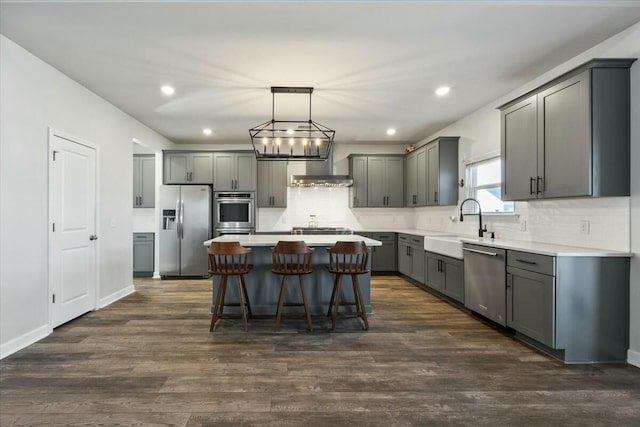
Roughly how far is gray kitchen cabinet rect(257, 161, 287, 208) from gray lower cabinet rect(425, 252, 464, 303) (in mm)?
3091

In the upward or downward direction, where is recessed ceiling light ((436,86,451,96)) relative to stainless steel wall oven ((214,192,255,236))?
upward

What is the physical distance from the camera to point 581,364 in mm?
2770

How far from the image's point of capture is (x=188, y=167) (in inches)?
264

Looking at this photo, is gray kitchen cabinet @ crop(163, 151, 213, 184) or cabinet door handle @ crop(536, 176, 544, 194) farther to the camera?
gray kitchen cabinet @ crop(163, 151, 213, 184)

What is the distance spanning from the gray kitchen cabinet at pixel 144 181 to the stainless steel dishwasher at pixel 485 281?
5.67 m

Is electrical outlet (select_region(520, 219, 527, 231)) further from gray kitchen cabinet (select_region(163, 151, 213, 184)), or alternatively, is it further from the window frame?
gray kitchen cabinet (select_region(163, 151, 213, 184))

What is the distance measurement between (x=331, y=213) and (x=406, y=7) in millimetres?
5061

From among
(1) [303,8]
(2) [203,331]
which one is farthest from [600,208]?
(2) [203,331]

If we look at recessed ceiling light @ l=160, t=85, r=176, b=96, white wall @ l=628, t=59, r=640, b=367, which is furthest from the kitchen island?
white wall @ l=628, t=59, r=640, b=367

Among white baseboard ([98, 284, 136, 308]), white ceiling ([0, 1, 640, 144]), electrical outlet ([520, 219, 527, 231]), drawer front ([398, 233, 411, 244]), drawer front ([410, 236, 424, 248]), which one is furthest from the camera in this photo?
drawer front ([398, 233, 411, 244])

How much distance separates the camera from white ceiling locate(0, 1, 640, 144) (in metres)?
2.53

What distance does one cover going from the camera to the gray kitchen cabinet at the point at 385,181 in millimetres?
6984

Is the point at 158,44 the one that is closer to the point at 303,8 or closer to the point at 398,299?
the point at 303,8

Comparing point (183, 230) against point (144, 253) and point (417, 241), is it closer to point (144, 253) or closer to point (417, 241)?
point (144, 253)
